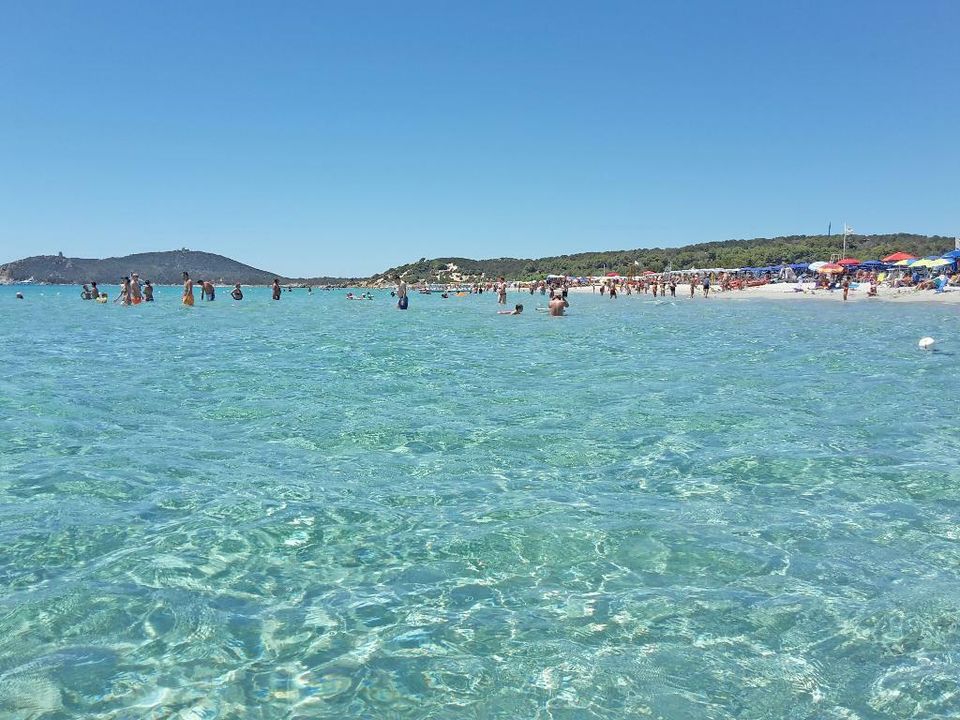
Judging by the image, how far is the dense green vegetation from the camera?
101500mm

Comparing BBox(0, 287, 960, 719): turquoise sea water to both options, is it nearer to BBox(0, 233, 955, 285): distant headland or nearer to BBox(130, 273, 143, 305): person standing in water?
BBox(130, 273, 143, 305): person standing in water

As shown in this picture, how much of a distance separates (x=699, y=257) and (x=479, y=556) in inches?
4808

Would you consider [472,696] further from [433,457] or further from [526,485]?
[433,457]

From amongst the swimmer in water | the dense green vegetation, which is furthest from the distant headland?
the swimmer in water

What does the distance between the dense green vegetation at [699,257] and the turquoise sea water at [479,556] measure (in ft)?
309

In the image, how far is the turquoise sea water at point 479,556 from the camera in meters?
3.39

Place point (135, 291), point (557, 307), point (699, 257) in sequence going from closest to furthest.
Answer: point (557, 307) < point (135, 291) < point (699, 257)

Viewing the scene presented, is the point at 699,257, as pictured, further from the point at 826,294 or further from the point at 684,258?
the point at 826,294

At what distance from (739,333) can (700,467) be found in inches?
766

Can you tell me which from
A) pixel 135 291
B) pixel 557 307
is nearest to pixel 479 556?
pixel 557 307

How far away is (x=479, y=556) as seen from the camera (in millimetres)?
4910

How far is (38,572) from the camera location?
15.1 feet

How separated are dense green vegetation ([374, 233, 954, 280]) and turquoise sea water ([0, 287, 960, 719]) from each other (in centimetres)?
9411

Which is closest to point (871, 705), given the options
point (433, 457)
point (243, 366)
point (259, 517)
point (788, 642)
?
point (788, 642)
